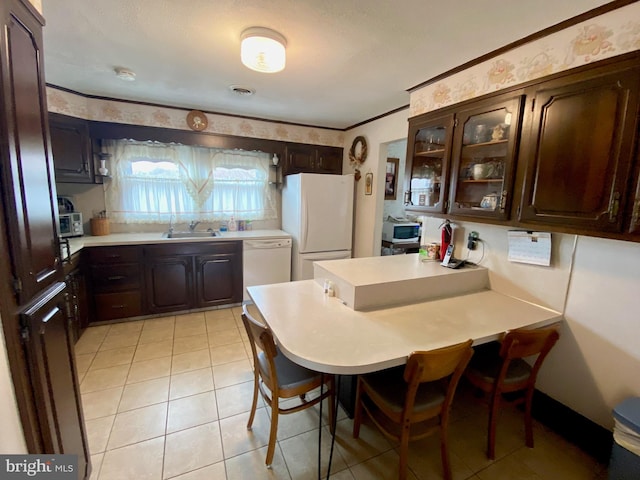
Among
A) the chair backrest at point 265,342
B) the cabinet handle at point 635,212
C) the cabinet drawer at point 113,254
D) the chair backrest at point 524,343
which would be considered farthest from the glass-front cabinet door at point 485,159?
the cabinet drawer at point 113,254

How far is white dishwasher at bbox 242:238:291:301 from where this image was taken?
361cm

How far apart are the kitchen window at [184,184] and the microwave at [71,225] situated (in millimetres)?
361

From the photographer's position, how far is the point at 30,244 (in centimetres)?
97

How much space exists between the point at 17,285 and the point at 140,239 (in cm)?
247

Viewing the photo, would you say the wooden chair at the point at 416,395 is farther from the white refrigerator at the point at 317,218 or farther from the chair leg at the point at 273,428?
the white refrigerator at the point at 317,218

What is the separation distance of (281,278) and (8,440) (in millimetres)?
2995

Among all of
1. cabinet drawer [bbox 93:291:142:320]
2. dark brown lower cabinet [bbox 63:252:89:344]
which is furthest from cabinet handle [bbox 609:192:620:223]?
cabinet drawer [bbox 93:291:142:320]

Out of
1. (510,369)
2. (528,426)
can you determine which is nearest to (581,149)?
(510,369)

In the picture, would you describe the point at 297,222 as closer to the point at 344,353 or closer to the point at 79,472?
the point at 344,353

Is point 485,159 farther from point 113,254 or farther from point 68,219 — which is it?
point 68,219

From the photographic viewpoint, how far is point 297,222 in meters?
3.75

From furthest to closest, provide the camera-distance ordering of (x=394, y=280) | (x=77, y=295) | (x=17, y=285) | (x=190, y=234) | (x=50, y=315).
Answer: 1. (x=190, y=234)
2. (x=77, y=295)
3. (x=394, y=280)
4. (x=50, y=315)
5. (x=17, y=285)

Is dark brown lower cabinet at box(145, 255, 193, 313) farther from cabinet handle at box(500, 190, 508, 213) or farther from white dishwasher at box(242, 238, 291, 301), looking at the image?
cabinet handle at box(500, 190, 508, 213)

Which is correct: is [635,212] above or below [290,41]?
below
